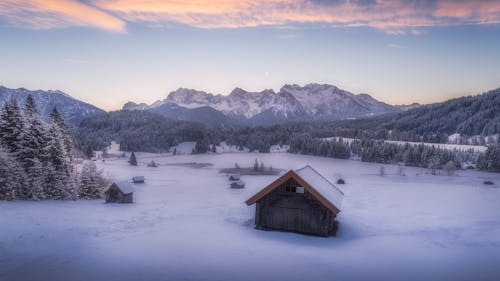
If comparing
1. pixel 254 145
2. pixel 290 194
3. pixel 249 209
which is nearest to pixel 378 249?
pixel 290 194

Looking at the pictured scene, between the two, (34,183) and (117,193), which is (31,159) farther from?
(117,193)

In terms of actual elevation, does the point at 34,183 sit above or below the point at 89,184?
above

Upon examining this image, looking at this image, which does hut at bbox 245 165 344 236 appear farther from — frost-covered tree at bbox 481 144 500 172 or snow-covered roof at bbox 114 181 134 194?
frost-covered tree at bbox 481 144 500 172

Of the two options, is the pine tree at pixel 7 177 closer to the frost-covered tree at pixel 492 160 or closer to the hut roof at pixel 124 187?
the hut roof at pixel 124 187

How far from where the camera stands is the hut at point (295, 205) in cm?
2367

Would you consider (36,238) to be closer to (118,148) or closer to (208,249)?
(208,249)

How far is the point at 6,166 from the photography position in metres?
33.0

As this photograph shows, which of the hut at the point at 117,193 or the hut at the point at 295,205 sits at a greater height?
the hut at the point at 295,205

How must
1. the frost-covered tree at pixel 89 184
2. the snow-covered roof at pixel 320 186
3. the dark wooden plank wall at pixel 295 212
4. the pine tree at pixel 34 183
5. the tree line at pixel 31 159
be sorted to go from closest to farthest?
the dark wooden plank wall at pixel 295 212 → the snow-covered roof at pixel 320 186 → the tree line at pixel 31 159 → the pine tree at pixel 34 183 → the frost-covered tree at pixel 89 184

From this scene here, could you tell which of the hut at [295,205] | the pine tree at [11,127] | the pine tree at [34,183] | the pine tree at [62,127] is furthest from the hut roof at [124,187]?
the hut at [295,205]

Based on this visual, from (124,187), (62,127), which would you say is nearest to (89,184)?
(124,187)

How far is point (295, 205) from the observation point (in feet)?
79.7

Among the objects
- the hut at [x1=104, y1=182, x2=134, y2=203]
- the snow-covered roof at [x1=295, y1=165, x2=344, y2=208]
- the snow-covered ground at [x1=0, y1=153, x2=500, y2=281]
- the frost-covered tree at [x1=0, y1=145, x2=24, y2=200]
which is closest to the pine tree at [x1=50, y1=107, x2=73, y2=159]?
the hut at [x1=104, y1=182, x2=134, y2=203]

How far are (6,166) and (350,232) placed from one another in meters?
30.5
